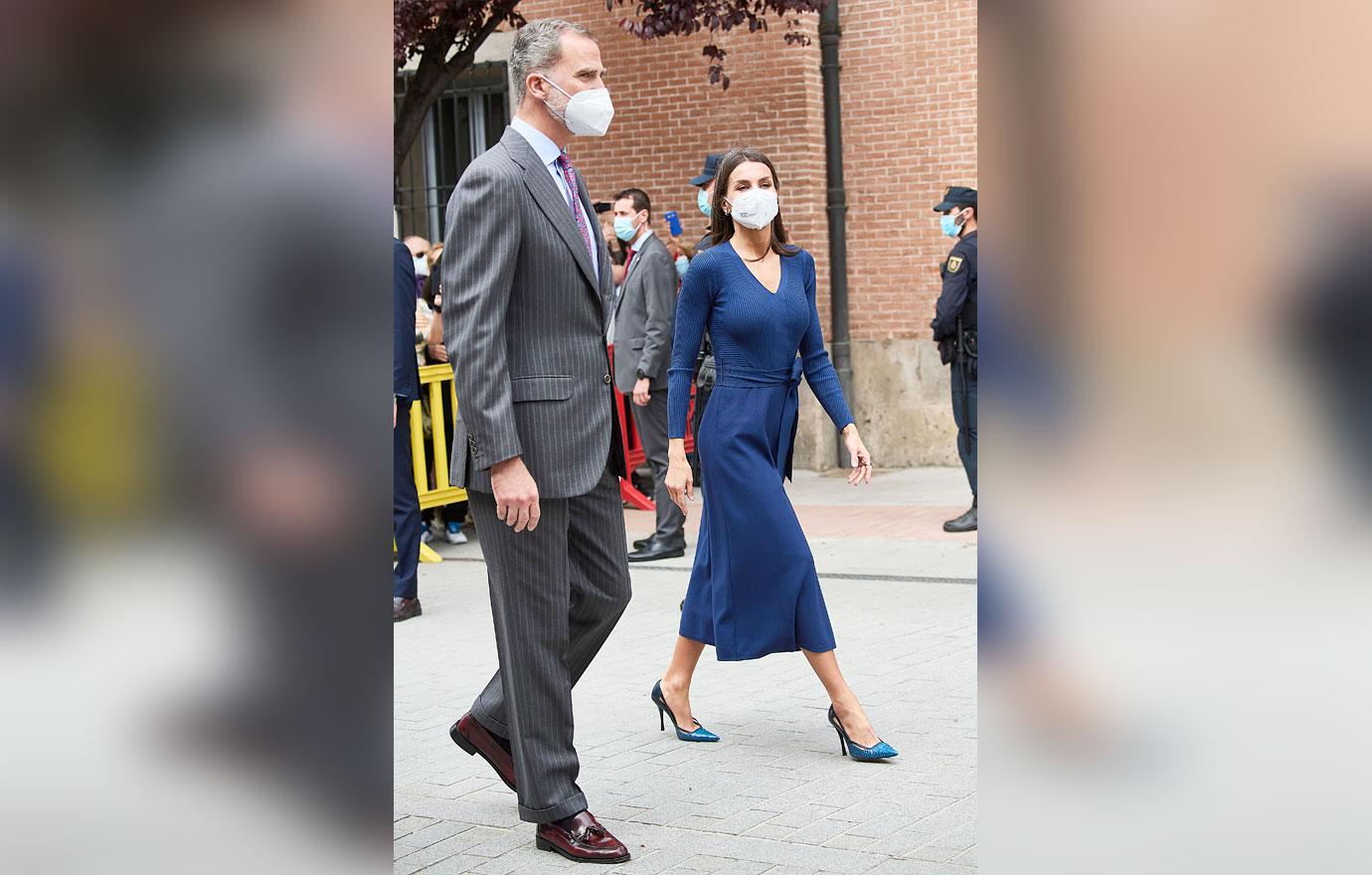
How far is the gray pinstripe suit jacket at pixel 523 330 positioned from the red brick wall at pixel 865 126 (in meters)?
10.1

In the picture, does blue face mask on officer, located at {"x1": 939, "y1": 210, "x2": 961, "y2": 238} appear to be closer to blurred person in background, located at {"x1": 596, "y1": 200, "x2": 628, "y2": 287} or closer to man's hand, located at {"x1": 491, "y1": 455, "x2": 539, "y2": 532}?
blurred person in background, located at {"x1": 596, "y1": 200, "x2": 628, "y2": 287}

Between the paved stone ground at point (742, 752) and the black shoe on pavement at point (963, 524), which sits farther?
the black shoe on pavement at point (963, 524)

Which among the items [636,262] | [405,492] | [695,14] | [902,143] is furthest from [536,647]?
[902,143]

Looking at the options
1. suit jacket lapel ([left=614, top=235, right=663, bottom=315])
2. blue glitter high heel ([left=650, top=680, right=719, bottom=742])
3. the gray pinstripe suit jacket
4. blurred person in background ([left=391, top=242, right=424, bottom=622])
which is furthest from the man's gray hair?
suit jacket lapel ([left=614, top=235, right=663, bottom=315])

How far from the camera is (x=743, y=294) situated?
5602 millimetres

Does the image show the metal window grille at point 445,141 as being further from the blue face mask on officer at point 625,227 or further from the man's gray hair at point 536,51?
the man's gray hair at point 536,51

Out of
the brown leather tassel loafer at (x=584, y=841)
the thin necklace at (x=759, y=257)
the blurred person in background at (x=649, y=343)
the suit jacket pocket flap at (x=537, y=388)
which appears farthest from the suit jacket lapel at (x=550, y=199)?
the blurred person in background at (x=649, y=343)

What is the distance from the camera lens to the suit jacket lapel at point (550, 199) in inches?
175

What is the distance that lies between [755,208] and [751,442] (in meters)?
0.79

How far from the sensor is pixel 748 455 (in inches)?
220
